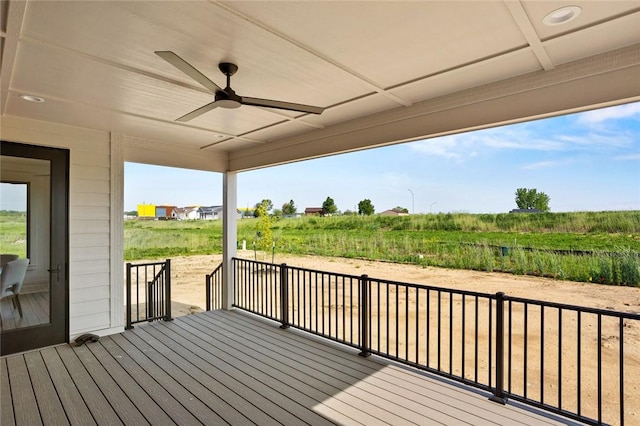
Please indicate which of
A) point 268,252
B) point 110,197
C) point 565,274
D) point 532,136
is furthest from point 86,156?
point 532,136

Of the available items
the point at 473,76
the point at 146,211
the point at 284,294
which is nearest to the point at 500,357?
the point at 473,76

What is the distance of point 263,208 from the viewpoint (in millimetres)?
10281

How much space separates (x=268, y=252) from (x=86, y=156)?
735cm

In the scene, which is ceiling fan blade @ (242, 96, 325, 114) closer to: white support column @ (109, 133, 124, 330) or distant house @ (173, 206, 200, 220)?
white support column @ (109, 133, 124, 330)

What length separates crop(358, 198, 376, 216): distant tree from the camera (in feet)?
33.8

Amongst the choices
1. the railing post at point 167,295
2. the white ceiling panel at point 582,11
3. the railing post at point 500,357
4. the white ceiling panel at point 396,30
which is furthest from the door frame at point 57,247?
the white ceiling panel at point 582,11

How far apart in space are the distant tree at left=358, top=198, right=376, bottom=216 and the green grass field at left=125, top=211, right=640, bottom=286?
0.37 metres

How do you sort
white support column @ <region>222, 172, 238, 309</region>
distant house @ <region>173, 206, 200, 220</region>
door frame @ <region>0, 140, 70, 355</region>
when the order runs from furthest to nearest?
distant house @ <region>173, 206, 200, 220</region>, white support column @ <region>222, 172, 238, 309</region>, door frame @ <region>0, 140, 70, 355</region>

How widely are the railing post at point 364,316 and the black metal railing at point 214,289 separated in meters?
3.03

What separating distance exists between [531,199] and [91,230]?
28.1 ft

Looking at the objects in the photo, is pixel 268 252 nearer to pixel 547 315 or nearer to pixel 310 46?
pixel 547 315

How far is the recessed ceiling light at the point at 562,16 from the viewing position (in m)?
1.72

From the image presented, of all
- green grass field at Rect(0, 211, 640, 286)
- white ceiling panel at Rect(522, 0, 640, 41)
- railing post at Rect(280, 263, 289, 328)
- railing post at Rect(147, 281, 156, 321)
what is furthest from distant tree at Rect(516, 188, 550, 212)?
railing post at Rect(147, 281, 156, 321)

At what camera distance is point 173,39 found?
6.49 ft
